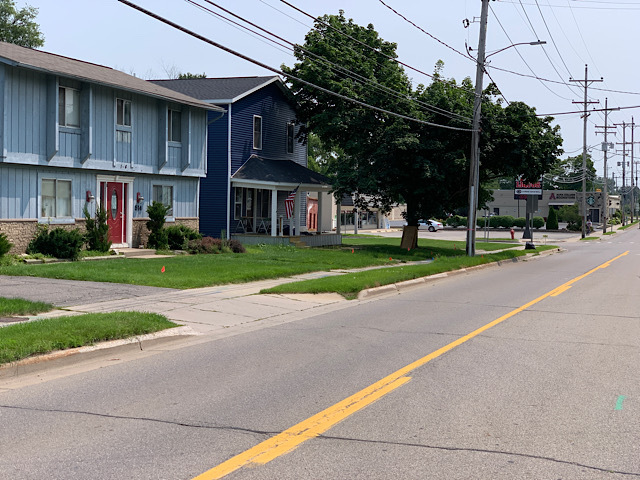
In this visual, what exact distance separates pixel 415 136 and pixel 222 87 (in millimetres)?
9721

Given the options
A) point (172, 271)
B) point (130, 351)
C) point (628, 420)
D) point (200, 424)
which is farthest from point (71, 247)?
point (628, 420)

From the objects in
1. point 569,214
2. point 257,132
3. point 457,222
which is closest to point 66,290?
point 257,132

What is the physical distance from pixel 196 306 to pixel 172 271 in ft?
18.9

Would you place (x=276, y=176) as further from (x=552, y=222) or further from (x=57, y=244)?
(x=552, y=222)

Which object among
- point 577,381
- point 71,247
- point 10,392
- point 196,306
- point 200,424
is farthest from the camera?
point 71,247

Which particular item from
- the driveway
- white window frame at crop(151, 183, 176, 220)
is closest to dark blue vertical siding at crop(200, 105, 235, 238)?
white window frame at crop(151, 183, 176, 220)

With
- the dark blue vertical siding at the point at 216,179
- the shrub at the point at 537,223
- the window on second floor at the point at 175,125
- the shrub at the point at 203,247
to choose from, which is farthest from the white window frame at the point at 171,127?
the shrub at the point at 537,223

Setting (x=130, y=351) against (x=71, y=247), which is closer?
(x=130, y=351)

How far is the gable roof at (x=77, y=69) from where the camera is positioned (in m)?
21.2

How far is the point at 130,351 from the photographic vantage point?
1001 centimetres

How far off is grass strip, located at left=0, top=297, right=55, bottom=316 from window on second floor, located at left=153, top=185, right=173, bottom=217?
15050 mm

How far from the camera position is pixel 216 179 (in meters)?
32.7

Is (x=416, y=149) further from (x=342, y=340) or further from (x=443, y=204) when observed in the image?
(x=342, y=340)

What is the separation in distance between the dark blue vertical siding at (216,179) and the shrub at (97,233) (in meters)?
9.07
